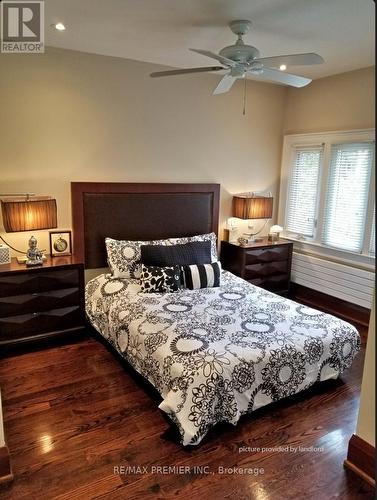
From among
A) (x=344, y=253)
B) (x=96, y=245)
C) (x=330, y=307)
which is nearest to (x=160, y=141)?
(x=96, y=245)

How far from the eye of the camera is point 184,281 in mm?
3566

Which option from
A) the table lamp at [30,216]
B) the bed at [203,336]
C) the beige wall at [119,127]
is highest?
the beige wall at [119,127]

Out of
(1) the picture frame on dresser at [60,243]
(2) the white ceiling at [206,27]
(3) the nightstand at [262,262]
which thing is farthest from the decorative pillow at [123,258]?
(2) the white ceiling at [206,27]

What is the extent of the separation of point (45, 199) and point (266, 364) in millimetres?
2333

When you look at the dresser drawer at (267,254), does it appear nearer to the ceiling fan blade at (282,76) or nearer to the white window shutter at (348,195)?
the white window shutter at (348,195)

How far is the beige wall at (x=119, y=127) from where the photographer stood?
131 inches

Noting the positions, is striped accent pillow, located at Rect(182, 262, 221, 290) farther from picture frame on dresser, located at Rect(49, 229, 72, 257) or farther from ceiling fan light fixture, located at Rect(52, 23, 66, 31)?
ceiling fan light fixture, located at Rect(52, 23, 66, 31)

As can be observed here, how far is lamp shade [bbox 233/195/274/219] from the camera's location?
4.47 m

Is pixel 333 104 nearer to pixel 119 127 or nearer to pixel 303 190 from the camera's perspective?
pixel 303 190

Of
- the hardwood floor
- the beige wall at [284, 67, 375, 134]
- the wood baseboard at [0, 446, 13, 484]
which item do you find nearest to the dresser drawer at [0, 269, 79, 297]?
the hardwood floor

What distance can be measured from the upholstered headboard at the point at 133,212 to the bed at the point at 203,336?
0.04ft

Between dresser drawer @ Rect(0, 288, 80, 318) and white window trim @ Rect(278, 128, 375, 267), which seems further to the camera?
white window trim @ Rect(278, 128, 375, 267)

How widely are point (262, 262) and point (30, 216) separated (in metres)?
2.72

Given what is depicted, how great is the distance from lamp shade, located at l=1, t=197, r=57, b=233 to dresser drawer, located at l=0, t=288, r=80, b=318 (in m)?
0.59
